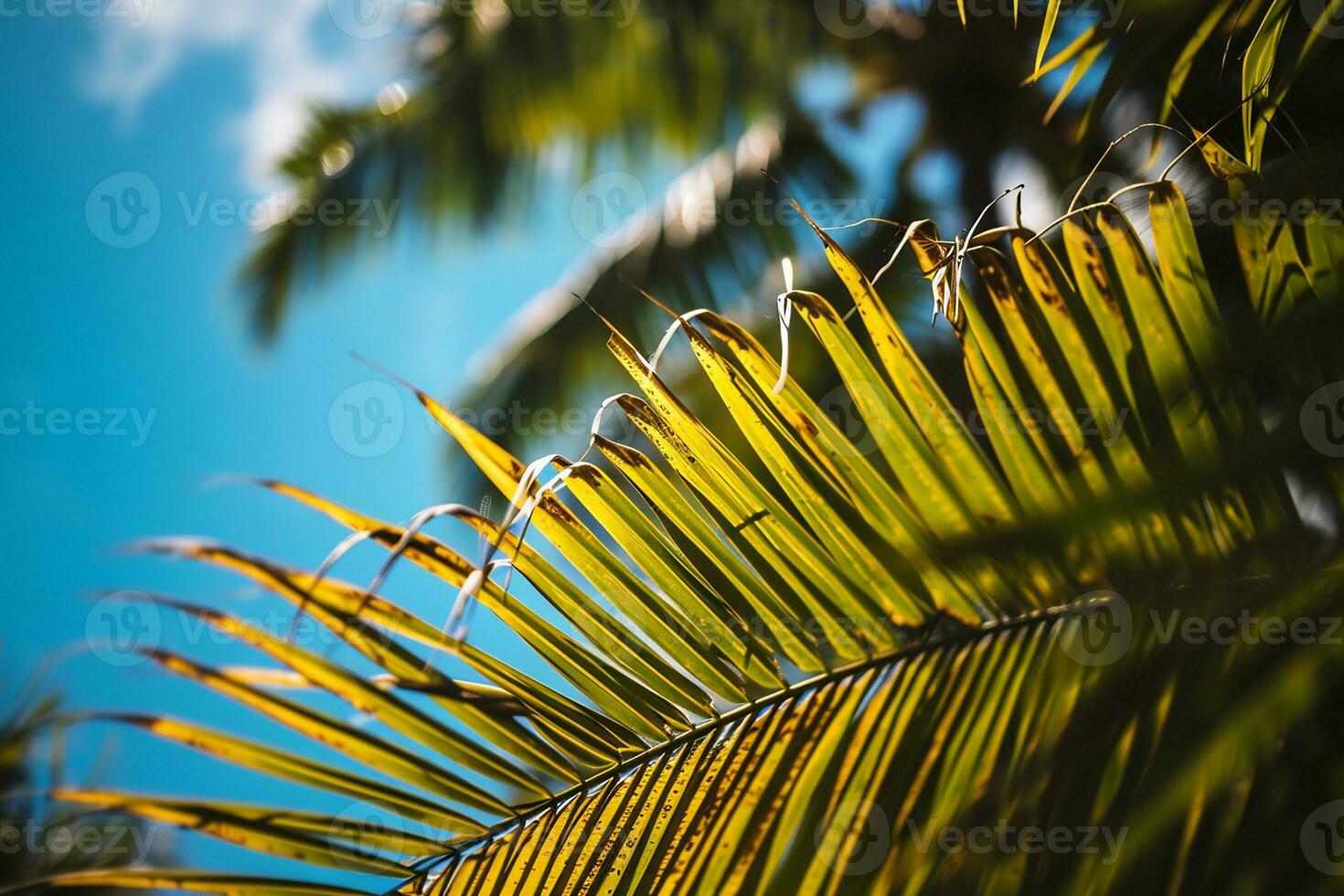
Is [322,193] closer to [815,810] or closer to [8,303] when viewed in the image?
[815,810]

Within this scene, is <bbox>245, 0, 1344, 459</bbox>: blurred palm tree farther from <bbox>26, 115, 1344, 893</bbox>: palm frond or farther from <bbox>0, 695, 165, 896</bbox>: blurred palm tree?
<bbox>26, 115, 1344, 893</bbox>: palm frond

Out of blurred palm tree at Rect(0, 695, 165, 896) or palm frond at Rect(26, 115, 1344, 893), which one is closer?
palm frond at Rect(26, 115, 1344, 893)

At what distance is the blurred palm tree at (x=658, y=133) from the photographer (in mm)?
3738

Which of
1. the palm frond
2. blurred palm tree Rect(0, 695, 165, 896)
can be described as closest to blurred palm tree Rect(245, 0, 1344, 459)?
blurred palm tree Rect(0, 695, 165, 896)

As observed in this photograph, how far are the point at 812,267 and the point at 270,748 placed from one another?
4.00 m

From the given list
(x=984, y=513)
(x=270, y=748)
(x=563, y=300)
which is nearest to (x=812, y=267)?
(x=563, y=300)

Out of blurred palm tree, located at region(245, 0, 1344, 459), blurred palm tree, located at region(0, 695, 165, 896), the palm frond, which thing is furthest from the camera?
blurred palm tree, located at region(245, 0, 1344, 459)

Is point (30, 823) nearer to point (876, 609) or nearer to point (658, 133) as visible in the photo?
point (876, 609)

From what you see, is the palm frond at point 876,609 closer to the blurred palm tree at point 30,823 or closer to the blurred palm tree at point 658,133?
the blurred palm tree at point 30,823

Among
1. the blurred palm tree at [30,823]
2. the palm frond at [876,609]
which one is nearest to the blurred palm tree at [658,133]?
the blurred palm tree at [30,823]

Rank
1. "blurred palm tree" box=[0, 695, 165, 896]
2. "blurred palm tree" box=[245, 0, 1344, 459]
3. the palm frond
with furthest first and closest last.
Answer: "blurred palm tree" box=[245, 0, 1344, 459], "blurred palm tree" box=[0, 695, 165, 896], the palm frond

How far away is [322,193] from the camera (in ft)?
13.8

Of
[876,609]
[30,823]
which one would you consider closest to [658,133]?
[30,823]

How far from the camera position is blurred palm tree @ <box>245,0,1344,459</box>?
3.74m
